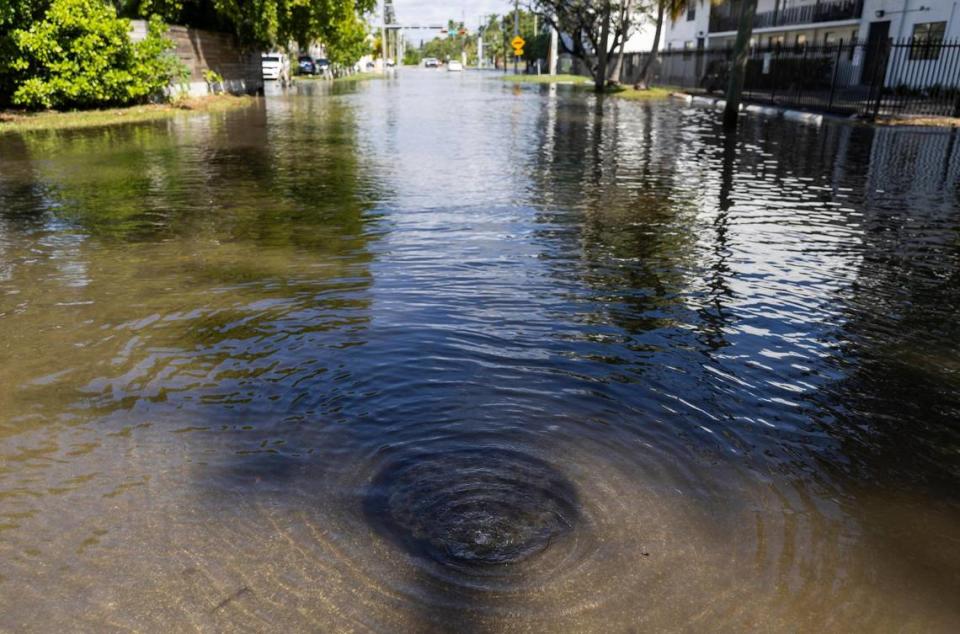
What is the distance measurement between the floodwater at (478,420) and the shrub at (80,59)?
1482 cm

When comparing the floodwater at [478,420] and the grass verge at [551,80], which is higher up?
the grass verge at [551,80]

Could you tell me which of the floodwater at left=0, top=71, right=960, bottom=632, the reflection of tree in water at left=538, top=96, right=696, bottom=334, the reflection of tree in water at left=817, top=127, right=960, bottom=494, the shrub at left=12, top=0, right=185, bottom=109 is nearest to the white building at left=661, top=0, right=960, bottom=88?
the reflection of tree in water at left=538, top=96, right=696, bottom=334

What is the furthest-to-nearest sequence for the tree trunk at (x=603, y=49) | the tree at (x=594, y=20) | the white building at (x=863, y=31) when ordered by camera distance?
the tree at (x=594, y=20), the tree trunk at (x=603, y=49), the white building at (x=863, y=31)

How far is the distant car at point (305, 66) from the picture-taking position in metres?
70.0

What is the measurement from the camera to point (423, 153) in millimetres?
15000

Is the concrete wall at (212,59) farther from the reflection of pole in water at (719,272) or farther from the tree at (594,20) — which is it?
the reflection of pole in water at (719,272)

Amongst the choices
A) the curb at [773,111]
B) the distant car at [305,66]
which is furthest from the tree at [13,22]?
the distant car at [305,66]

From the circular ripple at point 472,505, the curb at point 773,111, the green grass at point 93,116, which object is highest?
the curb at point 773,111

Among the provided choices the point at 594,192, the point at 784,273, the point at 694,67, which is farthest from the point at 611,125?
the point at 694,67

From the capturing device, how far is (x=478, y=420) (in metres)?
4.08

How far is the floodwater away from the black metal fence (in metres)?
17.9

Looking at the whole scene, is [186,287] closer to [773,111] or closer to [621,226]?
[621,226]

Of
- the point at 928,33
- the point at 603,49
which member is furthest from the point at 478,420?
the point at 603,49

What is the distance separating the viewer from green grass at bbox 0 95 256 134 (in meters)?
20.1
